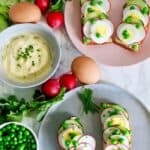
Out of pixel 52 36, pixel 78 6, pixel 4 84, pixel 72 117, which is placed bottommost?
pixel 72 117

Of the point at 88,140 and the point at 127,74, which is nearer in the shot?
the point at 88,140

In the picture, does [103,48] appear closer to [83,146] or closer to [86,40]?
[86,40]

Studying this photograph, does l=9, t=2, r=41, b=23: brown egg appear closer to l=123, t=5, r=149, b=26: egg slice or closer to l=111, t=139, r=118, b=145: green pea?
l=123, t=5, r=149, b=26: egg slice

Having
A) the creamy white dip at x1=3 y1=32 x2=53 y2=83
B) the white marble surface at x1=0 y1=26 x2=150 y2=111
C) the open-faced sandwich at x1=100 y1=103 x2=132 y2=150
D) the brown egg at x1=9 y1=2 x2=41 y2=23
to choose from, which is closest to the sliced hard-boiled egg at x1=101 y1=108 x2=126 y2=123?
the open-faced sandwich at x1=100 y1=103 x2=132 y2=150

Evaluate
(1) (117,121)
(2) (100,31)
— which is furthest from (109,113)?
(2) (100,31)

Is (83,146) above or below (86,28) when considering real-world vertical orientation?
below

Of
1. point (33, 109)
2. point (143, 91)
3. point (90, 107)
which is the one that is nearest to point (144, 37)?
point (143, 91)

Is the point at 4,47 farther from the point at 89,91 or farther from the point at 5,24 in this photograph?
the point at 89,91
